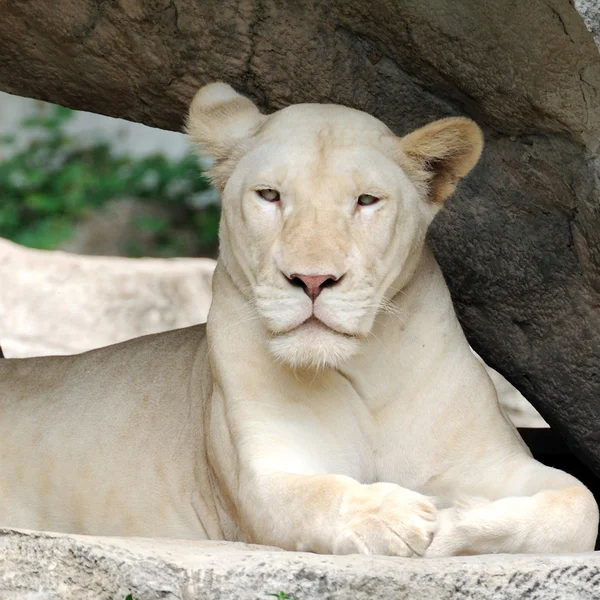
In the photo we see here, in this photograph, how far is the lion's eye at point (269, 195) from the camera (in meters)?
3.60

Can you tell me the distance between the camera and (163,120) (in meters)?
5.05

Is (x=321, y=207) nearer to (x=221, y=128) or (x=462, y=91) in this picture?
(x=221, y=128)

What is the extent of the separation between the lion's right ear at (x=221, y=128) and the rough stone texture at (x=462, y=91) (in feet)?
1.52

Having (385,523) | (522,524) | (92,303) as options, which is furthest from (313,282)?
(92,303)

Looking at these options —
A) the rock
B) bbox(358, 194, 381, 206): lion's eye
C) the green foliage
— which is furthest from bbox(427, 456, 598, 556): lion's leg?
the green foliage

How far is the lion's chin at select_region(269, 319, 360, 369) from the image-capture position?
11.0 feet

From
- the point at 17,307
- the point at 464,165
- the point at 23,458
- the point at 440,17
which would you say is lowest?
the point at 17,307

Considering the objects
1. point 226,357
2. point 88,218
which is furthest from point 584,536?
point 88,218

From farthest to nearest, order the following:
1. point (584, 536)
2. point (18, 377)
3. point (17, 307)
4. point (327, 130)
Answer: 1. point (17, 307)
2. point (18, 377)
3. point (327, 130)
4. point (584, 536)

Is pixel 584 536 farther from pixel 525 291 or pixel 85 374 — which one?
pixel 85 374

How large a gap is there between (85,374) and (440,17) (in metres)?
1.96

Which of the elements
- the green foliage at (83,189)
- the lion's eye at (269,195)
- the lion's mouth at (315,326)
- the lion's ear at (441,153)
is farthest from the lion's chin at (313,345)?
the green foliage at (83,189)

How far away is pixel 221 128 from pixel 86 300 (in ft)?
14.2

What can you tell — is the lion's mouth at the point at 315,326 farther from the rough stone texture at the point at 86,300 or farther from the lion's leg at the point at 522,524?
the rough stone texture at the point at 86,300
